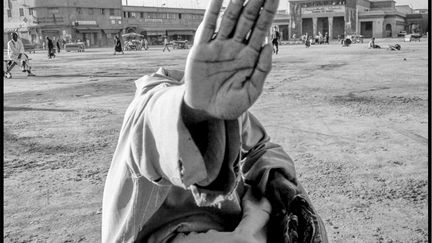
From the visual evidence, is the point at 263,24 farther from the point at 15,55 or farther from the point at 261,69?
the point at 15,55

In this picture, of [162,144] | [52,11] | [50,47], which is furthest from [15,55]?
[52,11]

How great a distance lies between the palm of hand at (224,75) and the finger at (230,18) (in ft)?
0.06

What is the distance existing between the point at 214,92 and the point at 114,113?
6355mm

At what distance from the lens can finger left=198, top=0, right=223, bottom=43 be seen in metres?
1.04

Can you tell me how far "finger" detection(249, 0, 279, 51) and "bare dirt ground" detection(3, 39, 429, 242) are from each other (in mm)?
2164

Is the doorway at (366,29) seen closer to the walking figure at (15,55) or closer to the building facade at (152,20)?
the building facade at (152,20)

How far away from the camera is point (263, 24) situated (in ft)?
3.37

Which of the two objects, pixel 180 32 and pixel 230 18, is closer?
pixel 230 18

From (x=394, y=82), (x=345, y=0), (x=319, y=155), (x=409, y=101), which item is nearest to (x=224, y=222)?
(x=319, y=155)

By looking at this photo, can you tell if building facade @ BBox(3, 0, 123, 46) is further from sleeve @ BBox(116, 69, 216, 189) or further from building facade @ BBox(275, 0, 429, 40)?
sleeve @ BBox(116, 69, 216, 189)

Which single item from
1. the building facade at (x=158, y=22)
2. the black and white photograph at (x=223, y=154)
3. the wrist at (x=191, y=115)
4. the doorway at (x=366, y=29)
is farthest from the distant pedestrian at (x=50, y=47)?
the doorway at (x=366, y=29)

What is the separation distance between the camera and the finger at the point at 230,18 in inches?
40.7

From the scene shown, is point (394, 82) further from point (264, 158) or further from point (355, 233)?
point (264, 158)

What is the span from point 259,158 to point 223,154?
1.93 ft
